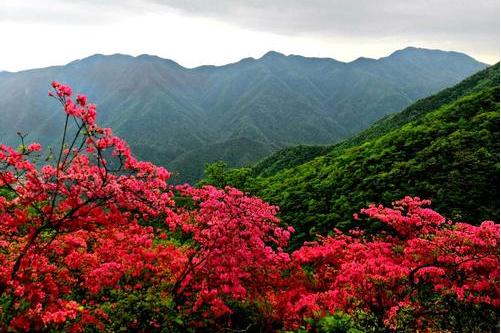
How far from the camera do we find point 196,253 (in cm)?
1470

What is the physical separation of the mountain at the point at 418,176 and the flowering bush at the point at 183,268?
6.90 m

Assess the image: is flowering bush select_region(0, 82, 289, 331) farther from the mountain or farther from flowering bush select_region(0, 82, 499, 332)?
the mountain

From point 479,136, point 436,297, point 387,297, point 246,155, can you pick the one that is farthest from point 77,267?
point 246,155

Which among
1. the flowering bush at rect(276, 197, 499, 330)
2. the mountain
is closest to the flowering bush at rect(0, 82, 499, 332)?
the flowering bush at rect(276, 197, 499, 330)

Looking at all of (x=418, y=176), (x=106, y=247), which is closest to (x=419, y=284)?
(x=106, y=247)

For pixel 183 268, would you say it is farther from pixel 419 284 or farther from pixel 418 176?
pixel 418 176

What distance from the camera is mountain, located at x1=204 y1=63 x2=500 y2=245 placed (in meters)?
21.5

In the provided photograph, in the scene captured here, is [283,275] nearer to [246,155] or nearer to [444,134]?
[444,134]

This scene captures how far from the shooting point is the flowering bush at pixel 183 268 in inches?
417

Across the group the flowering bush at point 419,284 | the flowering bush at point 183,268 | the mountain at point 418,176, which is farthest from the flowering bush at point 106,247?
the mountain at point 418,176

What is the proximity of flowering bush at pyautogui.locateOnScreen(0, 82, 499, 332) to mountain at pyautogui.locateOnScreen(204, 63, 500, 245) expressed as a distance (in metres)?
6.90

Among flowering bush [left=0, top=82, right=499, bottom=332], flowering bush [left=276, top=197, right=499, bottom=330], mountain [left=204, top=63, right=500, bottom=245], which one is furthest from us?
mountain [left=204, top=63, right=500, bottom=245]

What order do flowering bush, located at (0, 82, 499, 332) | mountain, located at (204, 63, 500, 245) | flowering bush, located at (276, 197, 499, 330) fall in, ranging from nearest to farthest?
flowering bush, located at (276, 197, 499, 330)
flowering bush, located at (0, 82, 499, 332)
mountain, located at (204, 63, 500, 245)

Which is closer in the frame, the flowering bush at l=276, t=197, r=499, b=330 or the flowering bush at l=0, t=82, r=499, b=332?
the flowering bush at l=276, t=197, r=499, b=330
